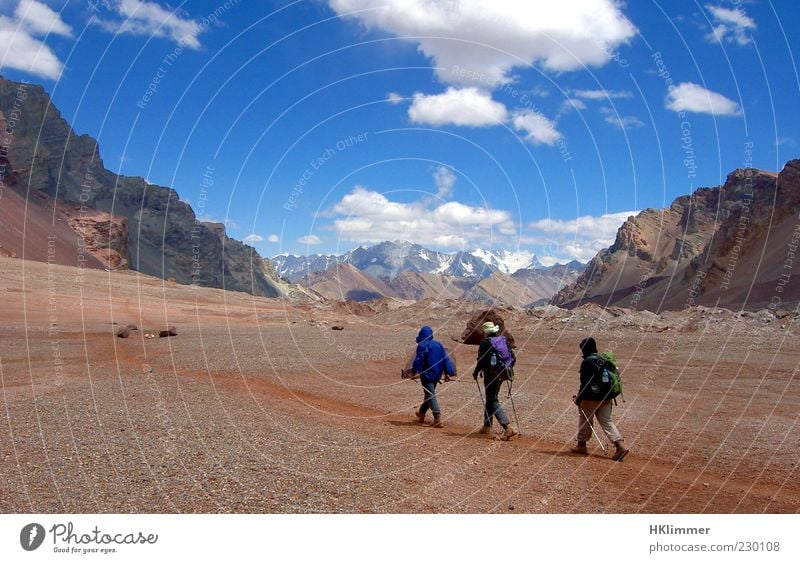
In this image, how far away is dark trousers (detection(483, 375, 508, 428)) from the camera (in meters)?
11.9

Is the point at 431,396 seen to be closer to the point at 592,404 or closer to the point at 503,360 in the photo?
the point at 503,360

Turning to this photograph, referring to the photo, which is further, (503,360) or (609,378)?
(503,360)

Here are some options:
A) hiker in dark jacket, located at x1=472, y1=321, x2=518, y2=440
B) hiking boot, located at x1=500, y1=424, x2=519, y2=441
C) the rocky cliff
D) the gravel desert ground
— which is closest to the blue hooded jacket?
hiker in dark jacket, located at x1=472, y1=321, x2=518, y2=440

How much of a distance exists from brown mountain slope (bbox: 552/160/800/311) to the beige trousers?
67.4 metres

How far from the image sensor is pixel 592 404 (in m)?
10.7

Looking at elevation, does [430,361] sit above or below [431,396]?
above


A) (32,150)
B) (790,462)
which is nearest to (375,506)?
(790,462)

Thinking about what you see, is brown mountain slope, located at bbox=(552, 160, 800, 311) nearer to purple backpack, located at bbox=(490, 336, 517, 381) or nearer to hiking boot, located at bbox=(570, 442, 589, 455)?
purple backpack, located at bbox=(490, 336, 517, 381)

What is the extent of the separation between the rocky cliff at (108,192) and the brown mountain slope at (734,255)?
105 m

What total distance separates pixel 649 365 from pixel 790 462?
17498 mm

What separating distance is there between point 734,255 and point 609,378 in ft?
351

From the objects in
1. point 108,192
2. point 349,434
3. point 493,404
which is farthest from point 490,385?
point 108,192

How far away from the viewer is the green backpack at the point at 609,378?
413 inches

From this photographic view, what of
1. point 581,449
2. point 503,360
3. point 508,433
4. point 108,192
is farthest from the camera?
point 108,192
